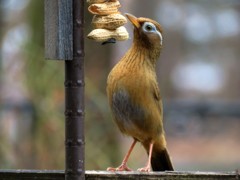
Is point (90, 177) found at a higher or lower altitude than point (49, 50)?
lower

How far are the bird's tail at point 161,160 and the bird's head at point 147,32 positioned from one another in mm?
698

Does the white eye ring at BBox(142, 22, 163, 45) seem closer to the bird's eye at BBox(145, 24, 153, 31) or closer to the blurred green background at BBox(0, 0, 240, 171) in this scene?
the bird's eye at BBox(145, 24, 153, 31)

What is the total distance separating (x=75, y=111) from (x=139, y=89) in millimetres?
1010

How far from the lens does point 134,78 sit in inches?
223

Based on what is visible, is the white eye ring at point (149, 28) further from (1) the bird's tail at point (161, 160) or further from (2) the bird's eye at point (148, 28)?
(1) the bird's tail at point (161, 160)

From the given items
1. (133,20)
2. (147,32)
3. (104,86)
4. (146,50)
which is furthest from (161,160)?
(104,86)

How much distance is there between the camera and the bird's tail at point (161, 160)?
5992 mm

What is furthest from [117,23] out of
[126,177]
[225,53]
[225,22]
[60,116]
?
[225,53]

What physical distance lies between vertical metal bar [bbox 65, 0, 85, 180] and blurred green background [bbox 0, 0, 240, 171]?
145 inches

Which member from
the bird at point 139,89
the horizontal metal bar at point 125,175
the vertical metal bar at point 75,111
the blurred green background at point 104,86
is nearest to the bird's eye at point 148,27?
the bird at point 139,89

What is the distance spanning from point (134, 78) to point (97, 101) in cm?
344

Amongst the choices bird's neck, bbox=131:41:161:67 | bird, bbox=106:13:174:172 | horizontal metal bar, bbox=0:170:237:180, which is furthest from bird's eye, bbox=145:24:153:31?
horizontal metal bar, bbox=0:170:237:180

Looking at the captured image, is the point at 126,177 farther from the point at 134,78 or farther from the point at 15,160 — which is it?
the point at 15,160

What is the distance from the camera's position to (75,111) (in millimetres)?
4742
